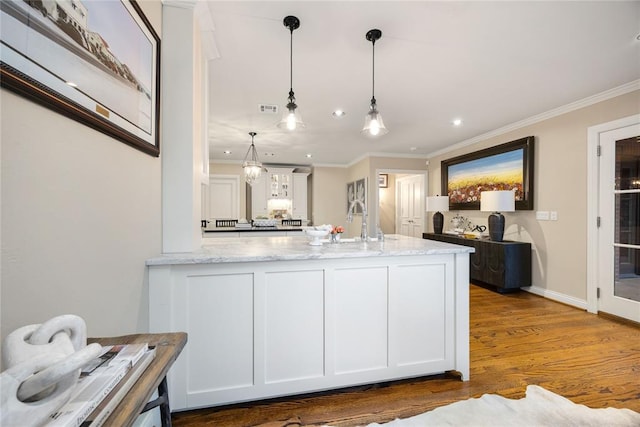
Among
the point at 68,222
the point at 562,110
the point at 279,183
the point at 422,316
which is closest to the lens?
the point at 68,222

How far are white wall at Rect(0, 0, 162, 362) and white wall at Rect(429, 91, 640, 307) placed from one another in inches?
176

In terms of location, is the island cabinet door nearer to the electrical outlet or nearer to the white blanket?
the white blanket

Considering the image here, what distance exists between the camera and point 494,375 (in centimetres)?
192

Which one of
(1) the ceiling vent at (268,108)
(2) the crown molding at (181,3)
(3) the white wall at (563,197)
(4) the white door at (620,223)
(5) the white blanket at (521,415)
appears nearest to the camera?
(5) the white blanket at (521,415)

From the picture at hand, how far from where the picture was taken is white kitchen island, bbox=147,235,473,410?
4.97ft

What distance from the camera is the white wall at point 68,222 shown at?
66cm

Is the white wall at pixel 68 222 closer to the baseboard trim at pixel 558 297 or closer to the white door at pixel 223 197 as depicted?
the baseboard trim at pixel 558 297

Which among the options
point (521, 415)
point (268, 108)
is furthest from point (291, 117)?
point (521, 415)

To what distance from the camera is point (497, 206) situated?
3.73 metres

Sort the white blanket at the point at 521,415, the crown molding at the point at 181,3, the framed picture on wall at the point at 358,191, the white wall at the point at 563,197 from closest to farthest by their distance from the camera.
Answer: the white blanket at the point at 521,415, the crown molding at the point at 181,3, the white wall at the point at 563,197, the framed picture on wall at the point at 358,191

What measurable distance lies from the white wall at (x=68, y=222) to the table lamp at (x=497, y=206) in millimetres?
4143

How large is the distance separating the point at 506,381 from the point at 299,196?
604 centimetres

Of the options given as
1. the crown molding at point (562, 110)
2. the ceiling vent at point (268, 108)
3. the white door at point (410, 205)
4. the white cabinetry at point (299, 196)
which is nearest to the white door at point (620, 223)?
the crown molding at point (562, 110)

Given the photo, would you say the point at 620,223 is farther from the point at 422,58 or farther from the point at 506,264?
the point at 422,58
